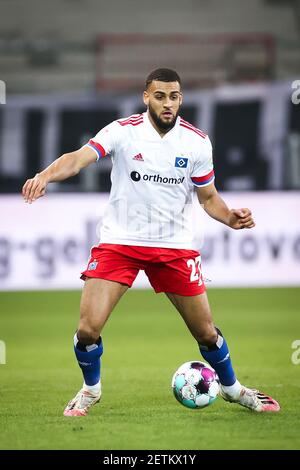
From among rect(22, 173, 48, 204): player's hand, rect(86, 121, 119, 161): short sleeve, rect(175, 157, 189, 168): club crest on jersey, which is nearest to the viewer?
rect(22, 173, 48, 204): player's hand

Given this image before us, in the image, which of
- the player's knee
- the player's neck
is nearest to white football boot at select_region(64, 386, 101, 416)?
the player's knee

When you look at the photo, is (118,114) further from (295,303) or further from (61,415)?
(61,415)

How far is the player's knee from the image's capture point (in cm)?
659

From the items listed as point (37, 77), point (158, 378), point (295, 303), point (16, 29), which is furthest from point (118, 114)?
point (158, 378)

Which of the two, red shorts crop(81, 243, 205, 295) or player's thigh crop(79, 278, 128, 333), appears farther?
red shorts crop(81, 243, 205, 295)

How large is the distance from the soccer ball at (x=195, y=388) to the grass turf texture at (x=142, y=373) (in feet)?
0.37

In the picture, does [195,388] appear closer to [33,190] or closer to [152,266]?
[152,266]

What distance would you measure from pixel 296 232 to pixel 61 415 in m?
8.85

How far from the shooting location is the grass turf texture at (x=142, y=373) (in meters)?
6.12

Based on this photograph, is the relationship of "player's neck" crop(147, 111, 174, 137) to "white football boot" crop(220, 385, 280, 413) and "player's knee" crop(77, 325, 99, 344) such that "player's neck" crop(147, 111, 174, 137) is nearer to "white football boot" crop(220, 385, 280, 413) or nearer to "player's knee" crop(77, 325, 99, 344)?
"player's knee" crop(77, 325, 99, 344)

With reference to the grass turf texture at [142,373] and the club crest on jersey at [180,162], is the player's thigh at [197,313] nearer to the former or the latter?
the grass turf texture at [142,373]

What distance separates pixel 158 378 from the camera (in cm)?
861

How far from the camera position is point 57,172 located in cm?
639

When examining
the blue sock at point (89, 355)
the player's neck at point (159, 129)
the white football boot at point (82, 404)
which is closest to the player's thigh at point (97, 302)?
the blue sock at point (89, 355)
